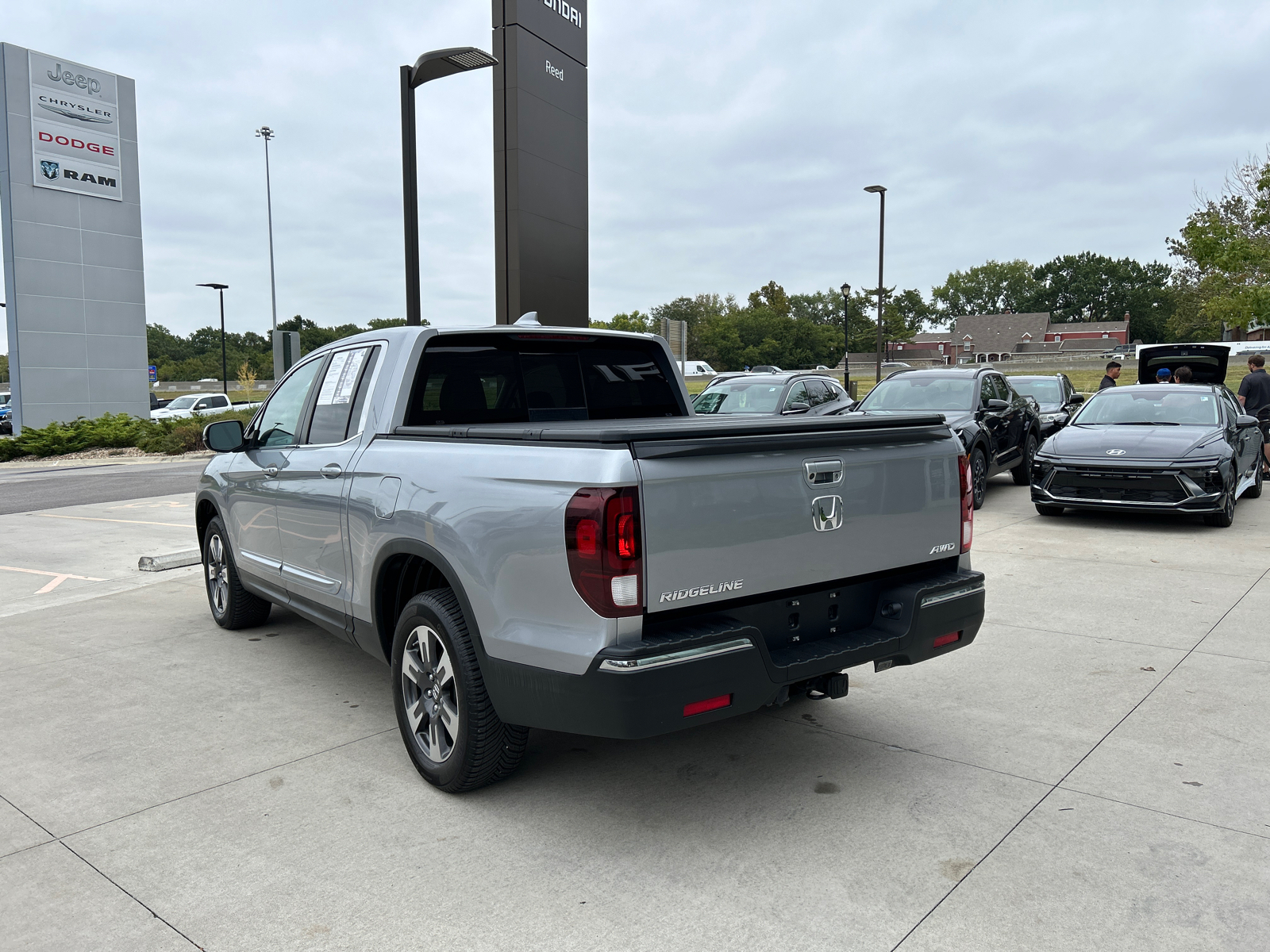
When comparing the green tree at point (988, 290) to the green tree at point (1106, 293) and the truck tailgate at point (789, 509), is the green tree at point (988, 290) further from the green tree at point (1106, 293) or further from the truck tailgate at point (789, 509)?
the truck tailgate at point (789, 509)

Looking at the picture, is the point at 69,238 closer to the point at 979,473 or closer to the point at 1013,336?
the point at 979,473

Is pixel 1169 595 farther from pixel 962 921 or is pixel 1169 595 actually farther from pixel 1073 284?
Result: pixel 1073 284

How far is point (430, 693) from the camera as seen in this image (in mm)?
3834

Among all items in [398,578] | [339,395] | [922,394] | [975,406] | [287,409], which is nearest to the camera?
[398,578]

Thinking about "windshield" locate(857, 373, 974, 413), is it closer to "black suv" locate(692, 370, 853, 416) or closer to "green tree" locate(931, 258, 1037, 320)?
"black suv" locate(692, 370, 853, 416)

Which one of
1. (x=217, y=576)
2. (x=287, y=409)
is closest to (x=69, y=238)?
(x=217, y=576)

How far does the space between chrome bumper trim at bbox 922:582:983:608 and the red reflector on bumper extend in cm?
108

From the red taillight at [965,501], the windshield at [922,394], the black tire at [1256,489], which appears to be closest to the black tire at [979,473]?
the windshield at [922,394]

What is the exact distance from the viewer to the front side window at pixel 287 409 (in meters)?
5.32

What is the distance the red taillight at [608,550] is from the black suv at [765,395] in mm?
11348

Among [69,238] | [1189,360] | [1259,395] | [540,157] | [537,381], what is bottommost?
[1259,395]

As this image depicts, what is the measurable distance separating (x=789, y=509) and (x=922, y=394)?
10093 mm

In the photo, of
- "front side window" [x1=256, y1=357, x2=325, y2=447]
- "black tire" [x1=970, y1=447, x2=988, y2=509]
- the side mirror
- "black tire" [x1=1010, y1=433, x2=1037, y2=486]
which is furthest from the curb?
"black tire" [x1=1010, y1=433, x2=1037, y2=486]

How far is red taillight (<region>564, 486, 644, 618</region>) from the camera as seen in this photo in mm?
2969
